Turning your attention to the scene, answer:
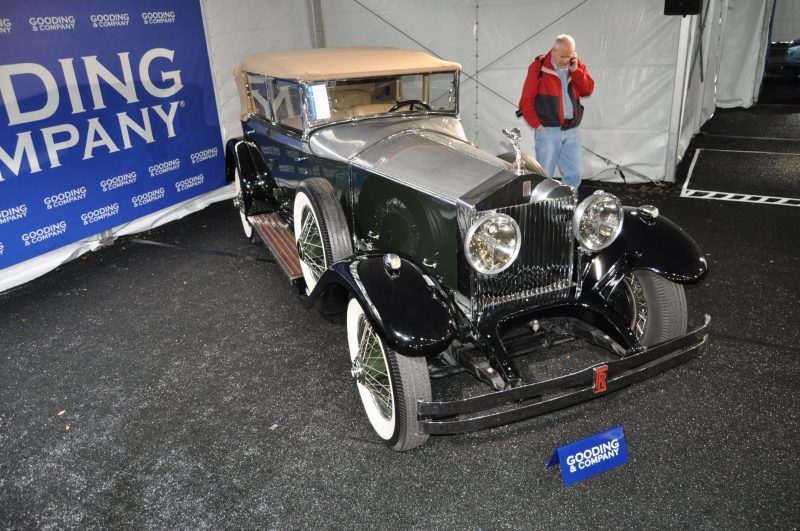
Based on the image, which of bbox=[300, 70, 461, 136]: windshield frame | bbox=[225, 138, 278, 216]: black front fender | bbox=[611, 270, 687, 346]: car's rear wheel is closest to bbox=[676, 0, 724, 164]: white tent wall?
bbox=[300, 70, 461, 136]: windshield frame

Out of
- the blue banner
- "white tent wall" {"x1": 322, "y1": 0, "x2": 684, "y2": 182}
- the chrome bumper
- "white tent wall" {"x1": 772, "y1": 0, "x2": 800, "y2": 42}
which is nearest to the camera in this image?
the chrome bumper

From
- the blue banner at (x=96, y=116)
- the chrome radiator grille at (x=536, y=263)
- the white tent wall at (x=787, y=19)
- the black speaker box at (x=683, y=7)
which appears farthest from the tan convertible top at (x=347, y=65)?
the white tent wall at (x=787, y=19)

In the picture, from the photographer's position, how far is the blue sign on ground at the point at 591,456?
2.56m

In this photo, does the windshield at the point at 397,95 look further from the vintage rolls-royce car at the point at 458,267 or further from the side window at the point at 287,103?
the side window at the point at 287,103

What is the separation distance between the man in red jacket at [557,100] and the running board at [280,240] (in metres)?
2.46

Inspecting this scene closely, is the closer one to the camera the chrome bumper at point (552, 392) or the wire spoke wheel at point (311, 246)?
the chrome bumper at point (552, 392)

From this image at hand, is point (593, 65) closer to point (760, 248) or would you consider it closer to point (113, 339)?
point (760, 248)

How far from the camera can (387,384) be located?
2928 millimetres

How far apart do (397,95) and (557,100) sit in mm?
1758

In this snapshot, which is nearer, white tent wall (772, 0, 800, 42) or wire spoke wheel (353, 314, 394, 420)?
wire spoke wheel (353, 314, 394, 420)

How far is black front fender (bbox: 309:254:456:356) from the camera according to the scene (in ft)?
8.09

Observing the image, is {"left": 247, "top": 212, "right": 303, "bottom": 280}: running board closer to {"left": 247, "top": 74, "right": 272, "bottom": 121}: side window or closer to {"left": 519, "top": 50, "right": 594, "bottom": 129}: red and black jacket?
{"left": 247, "top": 74, "right": 272, "bottom": 121}: side window

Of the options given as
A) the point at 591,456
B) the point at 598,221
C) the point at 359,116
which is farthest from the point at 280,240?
the point at 591,456

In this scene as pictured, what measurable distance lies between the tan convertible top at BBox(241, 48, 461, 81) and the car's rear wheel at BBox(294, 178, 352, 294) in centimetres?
76
